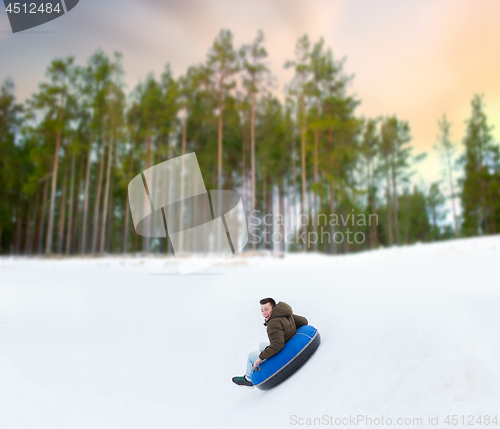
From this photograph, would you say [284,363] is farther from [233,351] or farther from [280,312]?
[233,351]

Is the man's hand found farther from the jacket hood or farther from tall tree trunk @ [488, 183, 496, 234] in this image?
tall tree trunk @ [488, 183, 496, 234]

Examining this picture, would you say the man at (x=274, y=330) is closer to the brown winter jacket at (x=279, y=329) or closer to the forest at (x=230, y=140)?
the brown winter jacket at (x=279, y=329)

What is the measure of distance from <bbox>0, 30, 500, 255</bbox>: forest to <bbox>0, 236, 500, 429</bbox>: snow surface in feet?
40.5

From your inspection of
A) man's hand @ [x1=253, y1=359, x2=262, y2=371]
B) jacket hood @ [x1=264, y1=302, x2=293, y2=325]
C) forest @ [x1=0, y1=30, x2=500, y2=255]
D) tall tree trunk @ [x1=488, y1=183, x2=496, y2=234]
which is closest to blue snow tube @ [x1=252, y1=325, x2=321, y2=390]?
man's hand @ [x1=253, y1=359, x2=262, y2=371]

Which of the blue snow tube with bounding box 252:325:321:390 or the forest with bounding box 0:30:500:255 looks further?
the forest with bounding box 0:30:500:255

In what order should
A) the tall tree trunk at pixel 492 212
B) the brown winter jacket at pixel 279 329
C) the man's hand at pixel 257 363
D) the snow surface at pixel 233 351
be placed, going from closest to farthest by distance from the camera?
the snow surface at pixel 233 351 → the brown winter jacket at pixel 279 329 → the man's hand at pixel 257 363 → the tall tree trunk at pixel 492 212

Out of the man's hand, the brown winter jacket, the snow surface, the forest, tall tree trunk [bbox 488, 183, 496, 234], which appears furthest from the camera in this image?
tall tree trunk [bbox 488, 183, 496, 234]

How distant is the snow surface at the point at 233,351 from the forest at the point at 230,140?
12.3 m

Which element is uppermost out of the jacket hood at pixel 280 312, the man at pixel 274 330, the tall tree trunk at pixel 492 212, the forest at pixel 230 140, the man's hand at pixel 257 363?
the forest at pixel 230 140

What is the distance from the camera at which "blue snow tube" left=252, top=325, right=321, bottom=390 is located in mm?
3947

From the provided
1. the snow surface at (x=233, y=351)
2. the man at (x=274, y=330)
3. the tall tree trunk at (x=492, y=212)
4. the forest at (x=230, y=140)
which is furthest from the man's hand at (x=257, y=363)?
the tall tree trunk at (x=492, y=212)

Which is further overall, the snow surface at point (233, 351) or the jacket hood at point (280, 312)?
the jacket hood at point (280, 312)

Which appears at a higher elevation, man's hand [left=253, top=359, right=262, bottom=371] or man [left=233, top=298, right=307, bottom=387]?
man [left=233, top=298, right=307, bottom=387]

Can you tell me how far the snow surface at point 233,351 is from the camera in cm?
310
